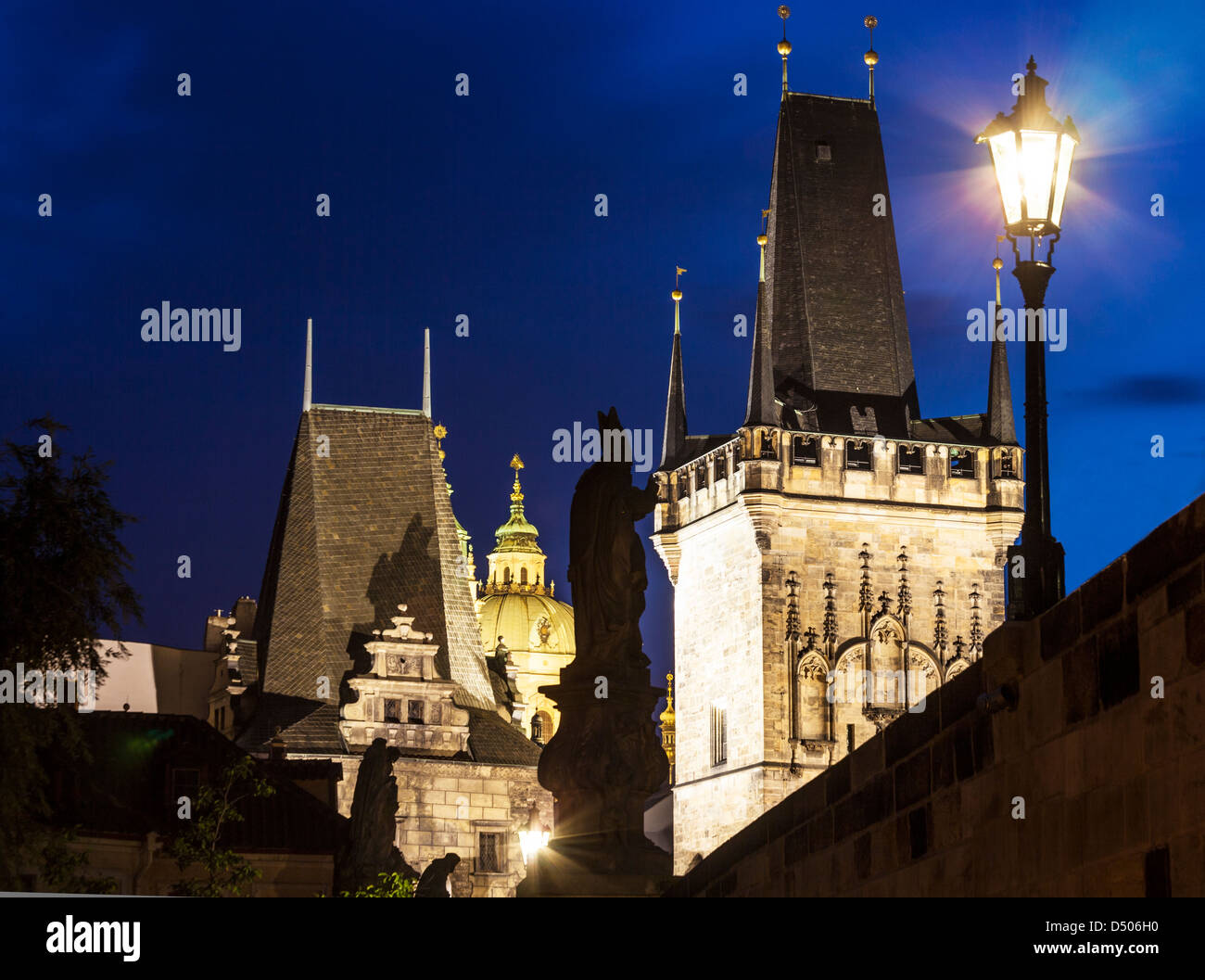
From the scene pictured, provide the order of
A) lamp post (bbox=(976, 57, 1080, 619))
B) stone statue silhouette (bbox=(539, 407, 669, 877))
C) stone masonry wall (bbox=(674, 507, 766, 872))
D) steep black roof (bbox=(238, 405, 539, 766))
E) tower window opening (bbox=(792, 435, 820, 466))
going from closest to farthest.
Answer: lamp post (bbox=(976, 57, 1080, 619)), stone statue silhouette (bbox=(539, 407, 669, 877)), stone masonry wall (bbox=(674, 507, 766, 872)), steep black roof (bbox=(238, 405, 539, 766)), tower window opening (bbox=(792, 435, 820, 466))

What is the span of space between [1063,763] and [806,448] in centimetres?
5185

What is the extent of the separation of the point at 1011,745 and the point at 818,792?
3.53 metres

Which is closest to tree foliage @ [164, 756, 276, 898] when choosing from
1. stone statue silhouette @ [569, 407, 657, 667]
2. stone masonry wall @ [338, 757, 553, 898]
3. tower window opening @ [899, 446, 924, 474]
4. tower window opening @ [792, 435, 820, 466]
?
stone statue silhouette @ [569, 407, 657, 667]

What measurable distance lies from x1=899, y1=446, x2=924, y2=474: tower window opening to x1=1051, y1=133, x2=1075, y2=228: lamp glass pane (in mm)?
50668

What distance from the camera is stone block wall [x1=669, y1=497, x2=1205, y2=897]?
8.46 m

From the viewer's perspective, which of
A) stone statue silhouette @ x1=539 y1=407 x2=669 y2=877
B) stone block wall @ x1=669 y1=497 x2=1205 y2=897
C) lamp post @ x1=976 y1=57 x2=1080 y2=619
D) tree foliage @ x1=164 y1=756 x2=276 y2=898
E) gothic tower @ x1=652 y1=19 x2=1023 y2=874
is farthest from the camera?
gothic tower @ x1=652 y1=19 x2=1023 y2=874

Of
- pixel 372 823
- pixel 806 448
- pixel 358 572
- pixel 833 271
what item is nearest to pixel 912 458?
pixel 806 448

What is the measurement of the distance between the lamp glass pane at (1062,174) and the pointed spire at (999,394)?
5224 centimetres

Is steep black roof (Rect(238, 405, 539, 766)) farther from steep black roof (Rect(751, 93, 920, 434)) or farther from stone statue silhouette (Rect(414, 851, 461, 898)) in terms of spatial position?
stone statue silhouette (Rect(414, 851, 461, 898))

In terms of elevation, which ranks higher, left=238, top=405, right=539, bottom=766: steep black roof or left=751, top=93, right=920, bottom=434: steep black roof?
left=751, top=93, right=920, bottom=434: steep black roof

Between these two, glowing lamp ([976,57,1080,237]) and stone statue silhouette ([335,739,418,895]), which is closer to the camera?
glowing lamp ([976,57,1080,237])

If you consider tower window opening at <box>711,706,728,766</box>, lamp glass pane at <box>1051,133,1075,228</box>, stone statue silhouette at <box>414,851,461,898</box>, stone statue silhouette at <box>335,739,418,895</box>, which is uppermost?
tower window opening at <box>711,706,728,766</box>

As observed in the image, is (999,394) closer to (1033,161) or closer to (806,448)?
(806,448)
